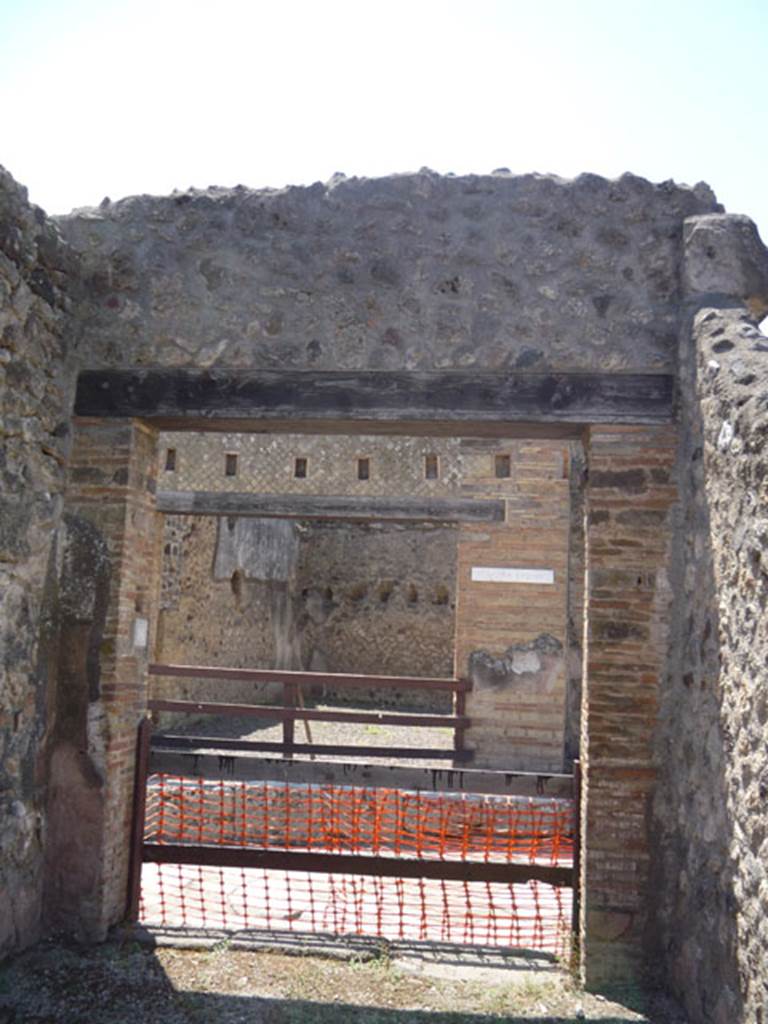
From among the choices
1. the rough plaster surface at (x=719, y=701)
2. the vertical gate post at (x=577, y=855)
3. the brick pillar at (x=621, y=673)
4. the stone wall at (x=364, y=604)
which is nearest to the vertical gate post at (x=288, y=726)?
the vertical gate post at (x=577, y=855)

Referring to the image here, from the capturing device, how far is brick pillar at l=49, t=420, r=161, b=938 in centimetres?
475

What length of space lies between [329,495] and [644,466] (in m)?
8.10

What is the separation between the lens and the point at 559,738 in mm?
11078

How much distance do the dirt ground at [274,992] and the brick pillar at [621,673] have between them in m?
0.31

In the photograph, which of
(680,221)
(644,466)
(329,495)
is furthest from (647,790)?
(329,495)

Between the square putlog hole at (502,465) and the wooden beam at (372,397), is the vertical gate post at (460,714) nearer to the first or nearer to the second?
the square putlog hole at (502,465)

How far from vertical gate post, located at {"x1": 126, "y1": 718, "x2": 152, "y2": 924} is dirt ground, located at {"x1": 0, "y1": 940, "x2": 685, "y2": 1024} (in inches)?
12.2

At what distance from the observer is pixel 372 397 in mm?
4887

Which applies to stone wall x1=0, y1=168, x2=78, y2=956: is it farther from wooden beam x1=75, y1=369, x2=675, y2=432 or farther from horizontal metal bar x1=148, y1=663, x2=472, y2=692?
horizontal metal bar x1=148, y1=663, x2=472, y2=692

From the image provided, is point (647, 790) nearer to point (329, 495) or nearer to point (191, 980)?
point (191, 980)

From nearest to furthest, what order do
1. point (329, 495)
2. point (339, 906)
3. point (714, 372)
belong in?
point (714, 372) → point (339, 906) → point (329, 495)

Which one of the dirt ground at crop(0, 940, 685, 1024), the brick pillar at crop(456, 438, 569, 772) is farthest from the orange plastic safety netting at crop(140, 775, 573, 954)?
the brick pillar at crop(456, 438, 569, 772)

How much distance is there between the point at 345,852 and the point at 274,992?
226cm

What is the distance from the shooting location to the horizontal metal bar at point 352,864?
496cm
